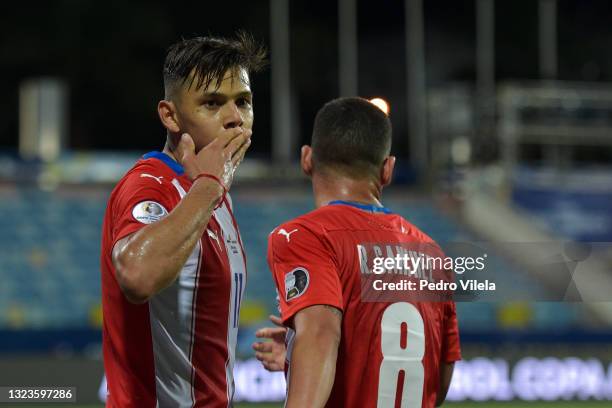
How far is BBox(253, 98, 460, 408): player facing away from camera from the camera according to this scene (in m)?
3.22

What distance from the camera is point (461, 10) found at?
35.6 metres

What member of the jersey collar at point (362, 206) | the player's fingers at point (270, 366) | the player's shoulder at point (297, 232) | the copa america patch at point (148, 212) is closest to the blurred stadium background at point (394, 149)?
the player's fingers at point (270, 366)

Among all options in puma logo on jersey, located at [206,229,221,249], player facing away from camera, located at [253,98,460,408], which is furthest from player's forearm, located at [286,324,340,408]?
puma logo on jersey, located at [206,229,221,249]

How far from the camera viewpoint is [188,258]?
3.10 metres

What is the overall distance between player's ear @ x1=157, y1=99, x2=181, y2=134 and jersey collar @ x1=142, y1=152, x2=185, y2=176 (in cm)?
11

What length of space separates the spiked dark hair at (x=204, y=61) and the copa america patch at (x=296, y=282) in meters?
0.60

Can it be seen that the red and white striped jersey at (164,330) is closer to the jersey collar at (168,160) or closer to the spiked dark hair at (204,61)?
the jersey collar at (168,160)

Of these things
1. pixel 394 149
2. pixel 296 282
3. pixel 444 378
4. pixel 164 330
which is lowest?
pixel 394 149

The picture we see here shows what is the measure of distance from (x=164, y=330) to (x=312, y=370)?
454 millimetres

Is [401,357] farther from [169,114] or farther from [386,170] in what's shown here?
[169,114]

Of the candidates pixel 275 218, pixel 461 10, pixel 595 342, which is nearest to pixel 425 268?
pixel 595 342

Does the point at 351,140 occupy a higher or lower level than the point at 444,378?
higher

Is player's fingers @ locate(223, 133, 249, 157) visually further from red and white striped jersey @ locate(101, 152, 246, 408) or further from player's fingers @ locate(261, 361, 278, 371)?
player's fingers @ locate(261, 361, 278, 371)

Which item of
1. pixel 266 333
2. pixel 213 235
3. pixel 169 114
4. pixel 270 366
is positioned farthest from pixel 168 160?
pixel 270 366
